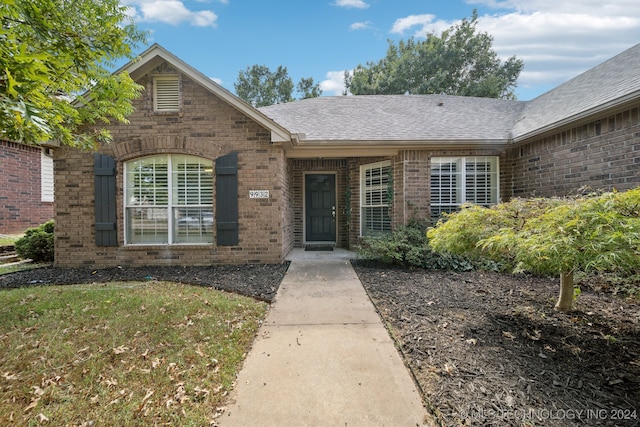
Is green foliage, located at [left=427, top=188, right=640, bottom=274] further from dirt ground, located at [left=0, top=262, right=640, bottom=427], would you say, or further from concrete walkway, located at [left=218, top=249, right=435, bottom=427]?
concrete walkway, located at [left=218, top=249, right=435, bottom=427]

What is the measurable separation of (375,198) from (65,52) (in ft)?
21.7

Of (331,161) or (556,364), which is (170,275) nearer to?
(331,161)

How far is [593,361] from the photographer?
8.23 feet

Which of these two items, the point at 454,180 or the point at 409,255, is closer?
the point at 409,255

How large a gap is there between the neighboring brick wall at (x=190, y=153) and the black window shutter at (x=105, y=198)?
13 cm

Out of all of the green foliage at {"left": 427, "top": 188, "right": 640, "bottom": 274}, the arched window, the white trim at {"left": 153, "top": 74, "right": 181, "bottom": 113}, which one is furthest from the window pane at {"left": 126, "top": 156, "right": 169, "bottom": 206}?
the green foliage at {"left": 427, "top": 188, "right": 640, "bottom": 274}

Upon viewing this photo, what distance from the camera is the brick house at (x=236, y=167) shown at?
19.5ft

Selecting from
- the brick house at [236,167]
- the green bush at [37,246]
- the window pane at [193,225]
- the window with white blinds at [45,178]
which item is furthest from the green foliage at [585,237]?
the window with white blinds at [45,178]

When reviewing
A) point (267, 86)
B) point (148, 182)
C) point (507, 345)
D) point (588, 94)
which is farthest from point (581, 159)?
point (267, 86)

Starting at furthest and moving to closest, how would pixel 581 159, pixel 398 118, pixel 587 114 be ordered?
1. pixel 398 118
2. pixel 581 159
3. pixel 587 114

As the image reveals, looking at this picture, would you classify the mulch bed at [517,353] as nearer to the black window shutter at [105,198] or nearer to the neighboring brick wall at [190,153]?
the neighboring brick wall at [190,153]

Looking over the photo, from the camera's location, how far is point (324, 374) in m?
2.39

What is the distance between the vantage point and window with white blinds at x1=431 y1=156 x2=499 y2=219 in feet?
23.3

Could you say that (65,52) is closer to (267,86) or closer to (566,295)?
(566,295)
